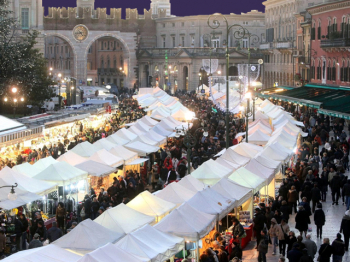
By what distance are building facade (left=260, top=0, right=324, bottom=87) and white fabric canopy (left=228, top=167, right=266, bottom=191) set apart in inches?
1701

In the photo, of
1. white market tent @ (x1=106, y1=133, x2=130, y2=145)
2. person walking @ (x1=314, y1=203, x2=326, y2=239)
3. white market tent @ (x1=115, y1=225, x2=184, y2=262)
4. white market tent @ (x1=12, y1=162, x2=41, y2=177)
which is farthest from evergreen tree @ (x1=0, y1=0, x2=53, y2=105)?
white market tent @ (x1=115, y1=225, x2=184, y2=262)

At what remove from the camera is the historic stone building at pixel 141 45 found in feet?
279

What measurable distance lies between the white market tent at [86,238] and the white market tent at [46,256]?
70cm

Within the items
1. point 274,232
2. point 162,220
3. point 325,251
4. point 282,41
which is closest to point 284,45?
point 282,41

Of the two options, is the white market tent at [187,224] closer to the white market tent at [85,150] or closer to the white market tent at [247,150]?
the white market tent at [247,150]

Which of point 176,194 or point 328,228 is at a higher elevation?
point 176,194

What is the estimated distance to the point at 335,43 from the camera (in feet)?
154

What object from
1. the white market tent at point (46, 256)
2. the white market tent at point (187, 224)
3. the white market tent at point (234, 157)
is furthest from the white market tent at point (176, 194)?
the white market tent at point (234, 157)

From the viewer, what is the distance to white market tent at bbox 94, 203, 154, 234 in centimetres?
1515

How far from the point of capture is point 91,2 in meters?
91.4

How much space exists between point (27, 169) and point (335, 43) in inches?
1176

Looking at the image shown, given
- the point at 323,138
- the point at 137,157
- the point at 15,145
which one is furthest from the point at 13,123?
the point at 323,138

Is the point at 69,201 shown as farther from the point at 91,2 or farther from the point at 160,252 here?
the point at 91,2

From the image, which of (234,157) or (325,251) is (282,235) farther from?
(234,157)
